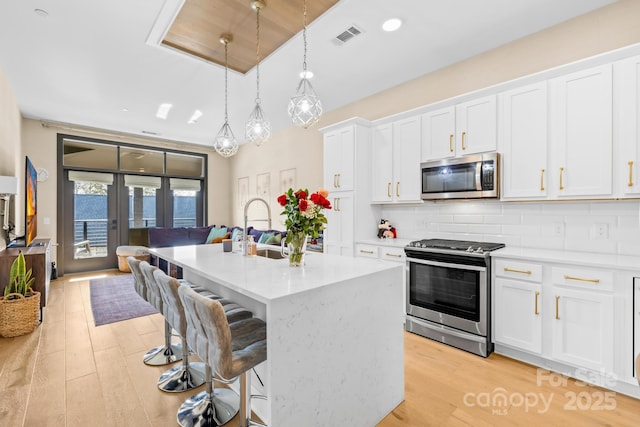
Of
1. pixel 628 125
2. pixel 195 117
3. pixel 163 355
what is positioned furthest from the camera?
pixel 195 117

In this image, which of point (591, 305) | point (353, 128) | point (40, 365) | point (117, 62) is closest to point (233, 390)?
point (40, 365)

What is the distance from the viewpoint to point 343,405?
5.40 ft

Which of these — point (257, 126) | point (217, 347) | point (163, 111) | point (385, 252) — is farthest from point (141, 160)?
point (217, 347)

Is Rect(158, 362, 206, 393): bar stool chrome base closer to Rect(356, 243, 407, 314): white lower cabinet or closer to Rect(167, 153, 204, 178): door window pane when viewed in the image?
Rect(356, 243, 407, 314): white lower cabinet

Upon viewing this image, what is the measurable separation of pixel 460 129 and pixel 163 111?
4.70 metres

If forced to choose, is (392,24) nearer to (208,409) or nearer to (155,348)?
(208,409)

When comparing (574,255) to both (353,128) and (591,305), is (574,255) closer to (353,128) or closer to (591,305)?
(591,305)

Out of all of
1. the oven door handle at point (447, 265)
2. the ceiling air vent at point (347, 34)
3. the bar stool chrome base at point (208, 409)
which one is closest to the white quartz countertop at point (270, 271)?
the bar stool chrome base at point (208, 409)

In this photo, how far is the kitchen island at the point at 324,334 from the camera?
1.38m

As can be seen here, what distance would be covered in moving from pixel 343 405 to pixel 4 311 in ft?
12.1

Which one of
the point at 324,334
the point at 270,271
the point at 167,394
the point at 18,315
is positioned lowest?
the point at 167,394

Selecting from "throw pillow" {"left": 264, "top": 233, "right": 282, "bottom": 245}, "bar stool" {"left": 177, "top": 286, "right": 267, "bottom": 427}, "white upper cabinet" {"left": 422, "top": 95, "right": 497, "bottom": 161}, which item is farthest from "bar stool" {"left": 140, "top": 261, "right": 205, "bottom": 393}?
"white upper cabinet" {"left": 422, "top": 95, "right": 497, "bottom": 161}

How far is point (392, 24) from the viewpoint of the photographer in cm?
276

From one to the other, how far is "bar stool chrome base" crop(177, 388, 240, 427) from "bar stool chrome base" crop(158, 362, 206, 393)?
16 cm
